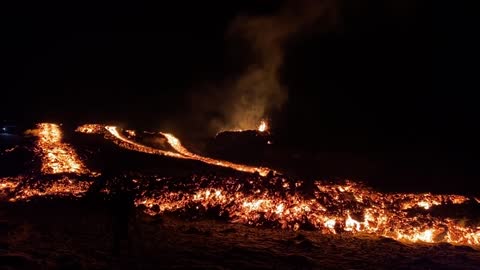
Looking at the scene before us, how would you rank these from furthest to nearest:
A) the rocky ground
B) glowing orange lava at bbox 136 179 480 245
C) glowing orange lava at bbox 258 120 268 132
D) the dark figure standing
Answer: glowing orange lava at bbox 258 120 268 132 < glowing orange lava at bbox 136 179 480 245 < the dark figure standing < the rocky ground

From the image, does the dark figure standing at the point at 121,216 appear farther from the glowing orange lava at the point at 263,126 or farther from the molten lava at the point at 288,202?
the glowing orange lava at the point at 263,126

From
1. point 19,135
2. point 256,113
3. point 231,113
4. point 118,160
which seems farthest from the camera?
point 231,113

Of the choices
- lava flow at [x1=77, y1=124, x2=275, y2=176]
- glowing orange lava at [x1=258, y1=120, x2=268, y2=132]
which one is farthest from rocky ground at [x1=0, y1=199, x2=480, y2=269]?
glowing orange lava at [x1=258, y1=120, x2=268, y2=132]

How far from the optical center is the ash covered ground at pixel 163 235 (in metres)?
9.04

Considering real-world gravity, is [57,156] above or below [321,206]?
above

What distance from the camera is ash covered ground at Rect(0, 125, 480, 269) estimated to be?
29.7 feet

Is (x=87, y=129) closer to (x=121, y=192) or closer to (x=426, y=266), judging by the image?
(x=121, y=192)

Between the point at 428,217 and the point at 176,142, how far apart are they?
12088mm

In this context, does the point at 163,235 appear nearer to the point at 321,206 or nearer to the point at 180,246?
the point at 180,246

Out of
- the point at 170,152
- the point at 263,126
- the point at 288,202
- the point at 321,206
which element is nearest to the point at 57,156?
the point at 170,152

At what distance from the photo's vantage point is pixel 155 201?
43.7 ft

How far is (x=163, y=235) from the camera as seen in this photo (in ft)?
35.4

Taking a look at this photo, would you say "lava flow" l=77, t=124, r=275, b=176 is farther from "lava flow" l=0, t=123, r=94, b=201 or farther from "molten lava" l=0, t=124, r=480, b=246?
"lava flow" l=0, t=123, r=94, b=201

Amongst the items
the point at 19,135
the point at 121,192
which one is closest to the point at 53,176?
the point at 121,192
